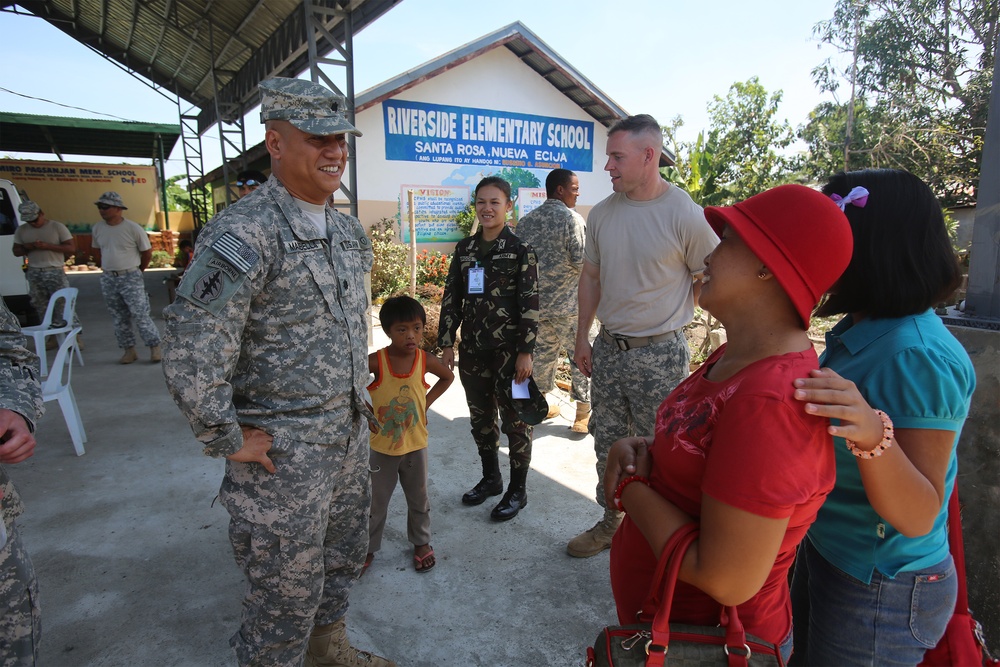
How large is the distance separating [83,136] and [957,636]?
77.3 ft

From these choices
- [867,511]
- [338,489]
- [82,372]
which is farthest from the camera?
[82,372]

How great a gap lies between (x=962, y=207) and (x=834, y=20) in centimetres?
737

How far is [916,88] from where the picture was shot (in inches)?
665

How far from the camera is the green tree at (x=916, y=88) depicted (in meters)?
15.1

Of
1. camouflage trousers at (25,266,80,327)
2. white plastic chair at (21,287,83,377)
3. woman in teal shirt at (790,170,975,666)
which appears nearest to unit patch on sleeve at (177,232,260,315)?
woman in teal shirt at (790,170,975,666)

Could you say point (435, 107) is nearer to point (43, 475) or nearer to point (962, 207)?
point (43, 475)

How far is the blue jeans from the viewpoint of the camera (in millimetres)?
1296

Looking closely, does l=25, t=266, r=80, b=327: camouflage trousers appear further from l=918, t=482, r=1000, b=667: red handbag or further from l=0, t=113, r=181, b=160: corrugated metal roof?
l=0, t=113, r=181, b=160: corrugated metal roof

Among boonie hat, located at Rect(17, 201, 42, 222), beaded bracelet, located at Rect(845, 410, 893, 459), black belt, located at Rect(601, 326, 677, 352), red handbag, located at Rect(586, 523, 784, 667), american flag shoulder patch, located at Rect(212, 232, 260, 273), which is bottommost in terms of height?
red handbag, located at Rect(586, 523, 784, 667)

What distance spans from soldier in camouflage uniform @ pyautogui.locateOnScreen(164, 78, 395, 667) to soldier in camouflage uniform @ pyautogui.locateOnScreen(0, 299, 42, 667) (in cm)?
33

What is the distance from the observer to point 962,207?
48.7 ft

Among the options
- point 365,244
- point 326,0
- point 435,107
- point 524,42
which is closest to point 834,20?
point 524,42

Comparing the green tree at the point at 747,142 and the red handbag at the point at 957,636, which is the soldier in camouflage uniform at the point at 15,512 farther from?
the green tree at the point at 747,142

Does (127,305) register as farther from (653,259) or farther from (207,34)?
(207,34)
